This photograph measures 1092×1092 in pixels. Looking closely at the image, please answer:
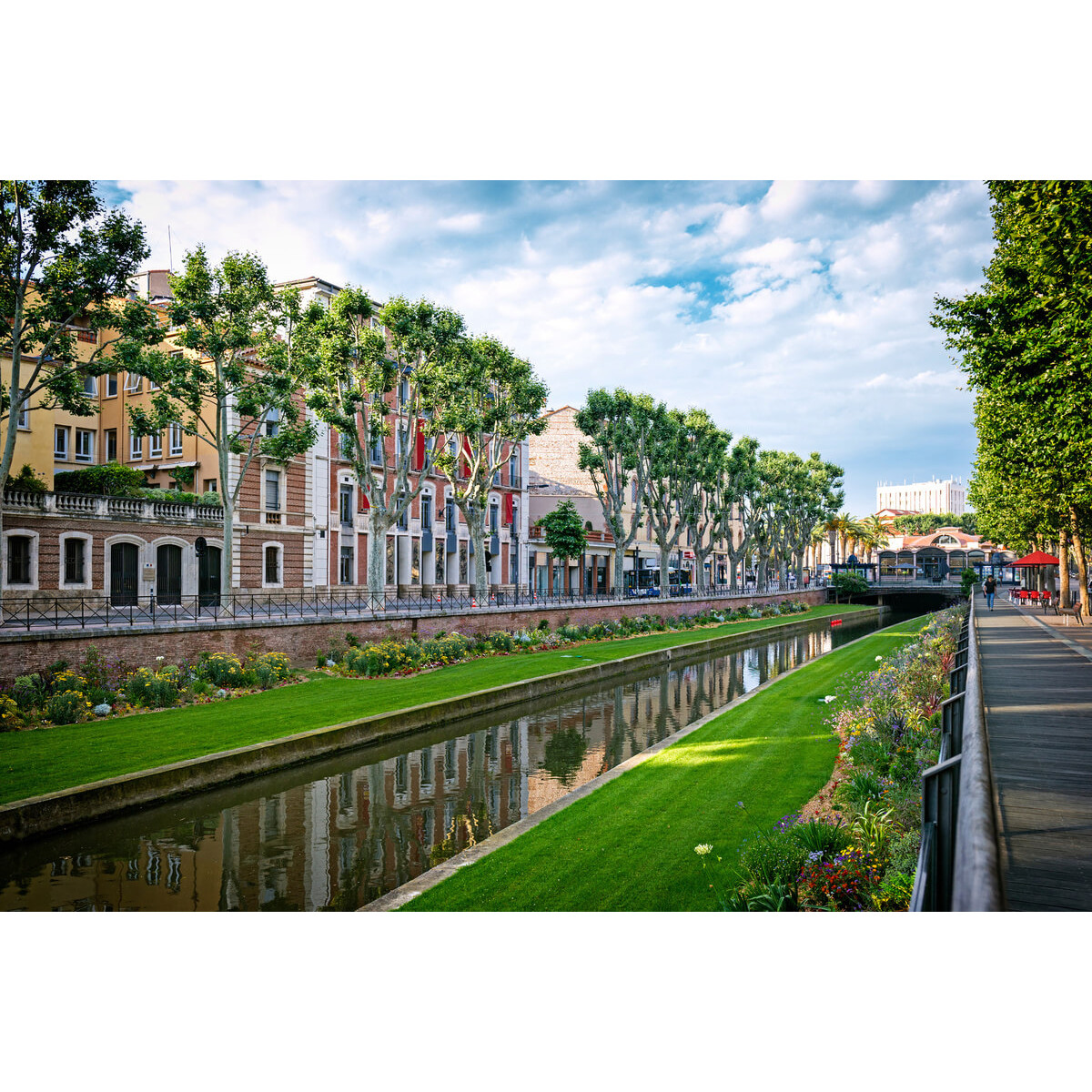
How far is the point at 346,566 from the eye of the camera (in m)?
41.1

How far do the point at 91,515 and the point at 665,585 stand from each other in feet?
110

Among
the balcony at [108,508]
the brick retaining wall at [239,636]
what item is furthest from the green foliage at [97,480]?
the brick retaining wall at [239,636]

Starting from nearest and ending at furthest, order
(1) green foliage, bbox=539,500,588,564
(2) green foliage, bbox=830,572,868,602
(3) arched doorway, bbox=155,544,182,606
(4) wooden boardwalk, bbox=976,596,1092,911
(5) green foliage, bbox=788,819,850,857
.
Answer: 1. (4) wooden boardwalk, bbox=976,596,1092,911
2. (5) green foliage, bbox=788,819,850,857
3. (3) arched doorway, bbox=155,544,182,606
4. (1) green foliage, bbox=539,500,588,564
5. (2) green foliage, bbox=830,572,868,602

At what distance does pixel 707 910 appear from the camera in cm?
737

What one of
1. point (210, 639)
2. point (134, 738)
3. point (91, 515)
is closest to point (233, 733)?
point (134, 738)

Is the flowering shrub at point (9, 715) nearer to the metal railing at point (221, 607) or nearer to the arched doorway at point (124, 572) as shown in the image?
the metal railing at point (221, 607)

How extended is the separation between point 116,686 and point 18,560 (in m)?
13.6

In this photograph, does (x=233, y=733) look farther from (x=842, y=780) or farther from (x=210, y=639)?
(x=842, y=780)

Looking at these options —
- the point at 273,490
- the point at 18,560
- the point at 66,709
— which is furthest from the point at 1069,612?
the point at 18,560

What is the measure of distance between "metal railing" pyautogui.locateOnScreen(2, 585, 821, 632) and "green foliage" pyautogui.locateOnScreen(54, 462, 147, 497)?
15.6ft

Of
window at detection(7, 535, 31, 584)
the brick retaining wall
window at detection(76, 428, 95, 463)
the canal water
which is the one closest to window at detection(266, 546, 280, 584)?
window at detection(7, 535, 31, 584)

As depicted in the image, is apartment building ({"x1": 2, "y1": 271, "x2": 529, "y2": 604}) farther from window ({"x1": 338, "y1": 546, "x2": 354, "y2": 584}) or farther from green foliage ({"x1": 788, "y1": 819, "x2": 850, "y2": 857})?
green foliage ({"x1": 788, "y1": 819, "x2": 850, "y2": 857})

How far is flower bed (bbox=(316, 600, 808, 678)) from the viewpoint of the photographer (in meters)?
23.4

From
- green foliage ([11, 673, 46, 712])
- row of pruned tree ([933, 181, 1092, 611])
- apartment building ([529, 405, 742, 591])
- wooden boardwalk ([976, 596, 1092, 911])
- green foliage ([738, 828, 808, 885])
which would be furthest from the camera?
apartment building ([529, 405, 742, 591])
